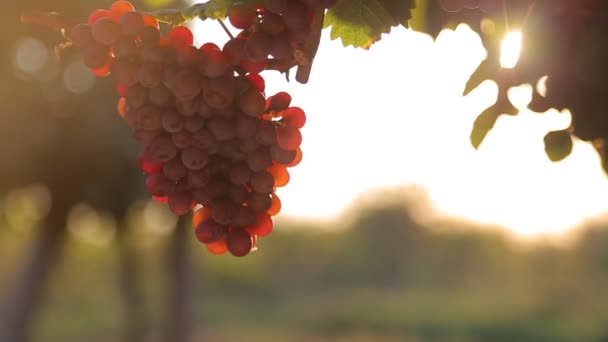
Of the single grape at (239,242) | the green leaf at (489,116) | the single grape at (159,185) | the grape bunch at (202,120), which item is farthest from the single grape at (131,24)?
the green leaf at (489,116)

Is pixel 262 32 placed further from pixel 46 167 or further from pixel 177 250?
pixel 177 250

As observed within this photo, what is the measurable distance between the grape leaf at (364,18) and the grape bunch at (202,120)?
172 millimetres

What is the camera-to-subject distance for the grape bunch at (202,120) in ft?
3.72

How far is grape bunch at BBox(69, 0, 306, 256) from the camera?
3.72 ft

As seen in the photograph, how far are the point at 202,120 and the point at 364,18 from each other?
290 mm

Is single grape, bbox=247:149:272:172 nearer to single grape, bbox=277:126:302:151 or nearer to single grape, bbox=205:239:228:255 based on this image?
single grape, bbox=277:126:302:151

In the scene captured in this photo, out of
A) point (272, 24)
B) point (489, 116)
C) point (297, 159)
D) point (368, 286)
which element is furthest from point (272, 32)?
point (368, 286)

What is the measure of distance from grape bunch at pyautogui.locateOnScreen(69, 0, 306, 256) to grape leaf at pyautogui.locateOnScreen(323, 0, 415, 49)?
0.17 m

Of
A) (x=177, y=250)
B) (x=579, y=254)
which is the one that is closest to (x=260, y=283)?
(x=579, y=254)

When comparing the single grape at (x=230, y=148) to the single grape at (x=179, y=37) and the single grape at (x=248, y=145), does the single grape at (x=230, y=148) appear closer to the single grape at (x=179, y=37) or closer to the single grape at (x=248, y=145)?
the single grape at (x=248, y=145)

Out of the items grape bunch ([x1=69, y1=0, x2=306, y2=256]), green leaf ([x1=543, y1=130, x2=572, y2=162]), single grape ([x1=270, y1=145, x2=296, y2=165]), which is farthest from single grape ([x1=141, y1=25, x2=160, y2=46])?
green leaf ([x1=543, y1=130, x2=572, y2=162])

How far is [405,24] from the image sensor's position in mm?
1245

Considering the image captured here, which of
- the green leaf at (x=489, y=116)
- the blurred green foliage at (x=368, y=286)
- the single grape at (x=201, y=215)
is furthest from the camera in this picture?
the blurred green foliage at (x=368, y=286)

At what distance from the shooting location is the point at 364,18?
128 cm
